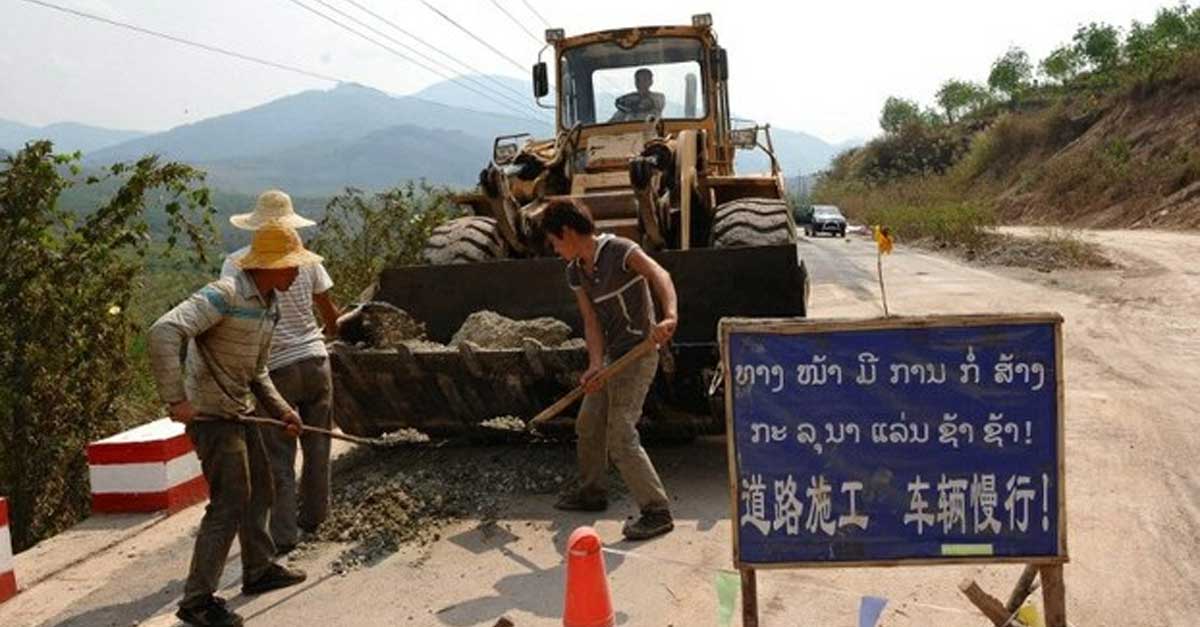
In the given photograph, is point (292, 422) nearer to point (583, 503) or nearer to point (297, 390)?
point (297, 390)

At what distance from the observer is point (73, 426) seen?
708 centimetres

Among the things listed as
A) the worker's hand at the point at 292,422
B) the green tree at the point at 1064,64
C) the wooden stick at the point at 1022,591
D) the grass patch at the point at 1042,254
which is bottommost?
the wooden stick at the point at 1022,591

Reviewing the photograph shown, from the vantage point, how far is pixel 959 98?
77688mm

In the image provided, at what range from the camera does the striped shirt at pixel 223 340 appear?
3994 millimetres

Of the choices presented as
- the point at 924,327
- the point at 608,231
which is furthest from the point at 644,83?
the point at 924,327

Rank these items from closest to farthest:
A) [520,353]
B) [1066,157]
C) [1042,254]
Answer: [520,353] → [1042,254] → [1066,157]

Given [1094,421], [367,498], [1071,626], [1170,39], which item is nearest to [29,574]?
[367,498]

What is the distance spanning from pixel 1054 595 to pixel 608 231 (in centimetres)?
443

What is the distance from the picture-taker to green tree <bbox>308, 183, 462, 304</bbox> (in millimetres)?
11724

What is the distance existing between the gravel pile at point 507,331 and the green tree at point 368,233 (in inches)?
214

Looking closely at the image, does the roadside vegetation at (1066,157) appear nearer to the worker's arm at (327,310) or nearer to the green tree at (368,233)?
the green tree at (368,233)

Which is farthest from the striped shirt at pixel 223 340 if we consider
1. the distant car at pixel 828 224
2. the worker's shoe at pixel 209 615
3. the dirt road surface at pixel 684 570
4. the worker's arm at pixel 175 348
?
the distant car at pixel 828 224

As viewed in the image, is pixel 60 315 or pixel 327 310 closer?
pixel 327 310

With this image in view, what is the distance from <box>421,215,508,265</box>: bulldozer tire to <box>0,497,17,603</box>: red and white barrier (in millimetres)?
3527
